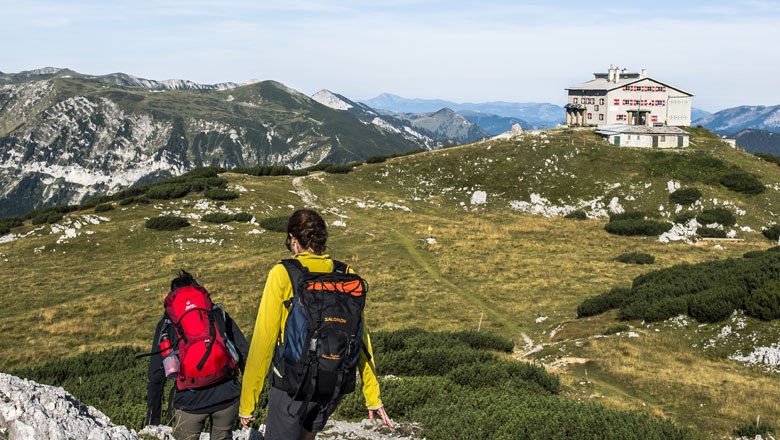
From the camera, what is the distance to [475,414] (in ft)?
33.2

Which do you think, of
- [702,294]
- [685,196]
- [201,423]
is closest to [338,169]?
[685,196]

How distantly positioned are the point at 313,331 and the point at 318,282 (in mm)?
458

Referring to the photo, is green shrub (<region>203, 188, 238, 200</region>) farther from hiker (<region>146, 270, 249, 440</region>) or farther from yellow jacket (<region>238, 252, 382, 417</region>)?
yellow jacket (<region>238, 252, 382, 417</region>)

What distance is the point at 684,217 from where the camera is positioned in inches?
2132

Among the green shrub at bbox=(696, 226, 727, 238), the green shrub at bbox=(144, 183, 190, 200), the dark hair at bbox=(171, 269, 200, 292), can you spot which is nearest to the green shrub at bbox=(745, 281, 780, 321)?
the dark hair at bbox=(171, 269, 200, 292)

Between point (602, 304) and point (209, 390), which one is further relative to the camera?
point (602, 304)

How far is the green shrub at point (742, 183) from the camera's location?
58.2 meters

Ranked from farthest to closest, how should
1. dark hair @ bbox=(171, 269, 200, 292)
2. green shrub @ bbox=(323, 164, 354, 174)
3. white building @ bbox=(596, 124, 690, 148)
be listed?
1. white building @ bbox=(596, 124, 690, 148)
2. green shrub @ bbox=(323, 164, 354, 174)
3. dark hair @ bbox=(171, 269, 200, 292)

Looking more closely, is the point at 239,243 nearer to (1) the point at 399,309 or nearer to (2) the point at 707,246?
(1) the point at 399,309

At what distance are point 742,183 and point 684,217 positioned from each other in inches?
391

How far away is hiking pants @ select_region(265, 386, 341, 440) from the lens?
19.0ft

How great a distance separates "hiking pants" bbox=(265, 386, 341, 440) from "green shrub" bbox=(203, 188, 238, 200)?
47721 millimetres

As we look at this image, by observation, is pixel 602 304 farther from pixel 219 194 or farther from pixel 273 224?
pixel 219 194

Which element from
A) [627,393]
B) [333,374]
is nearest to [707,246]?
[627,393]
